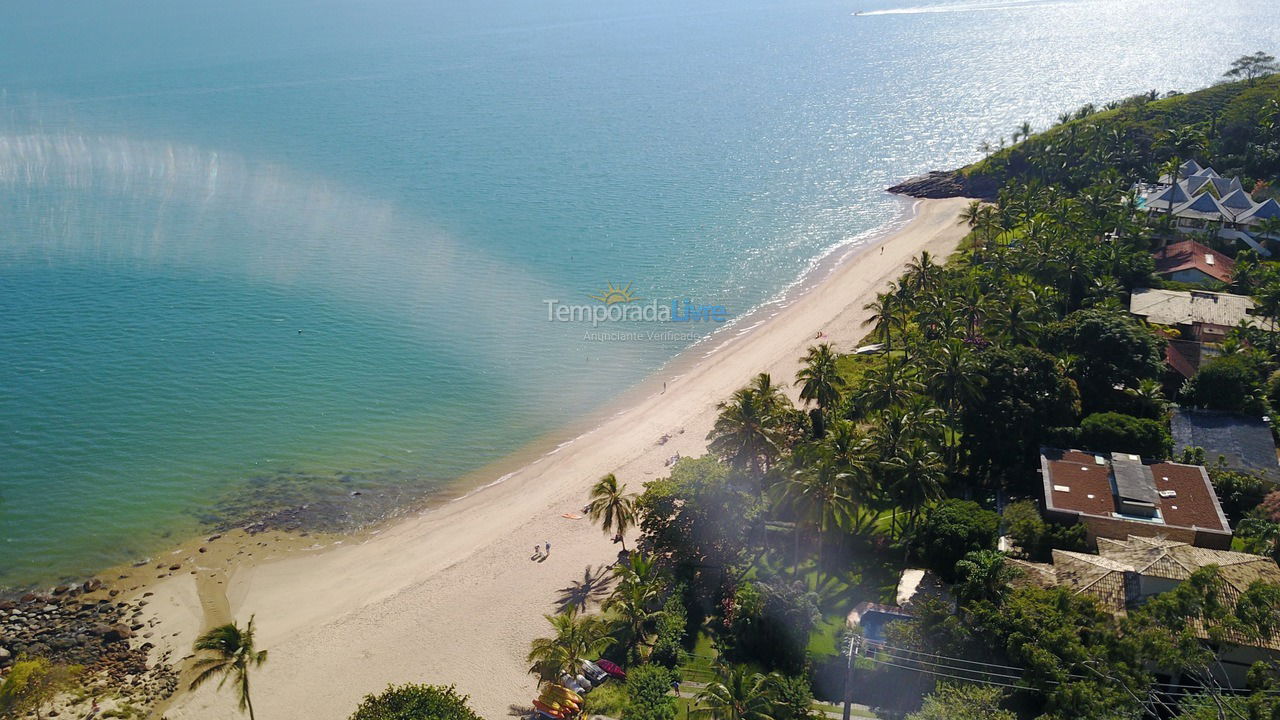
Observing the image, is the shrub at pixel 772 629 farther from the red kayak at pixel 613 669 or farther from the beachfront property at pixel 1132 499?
the beachfront property at pixel 1132 499

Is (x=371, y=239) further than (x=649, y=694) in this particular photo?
Yes

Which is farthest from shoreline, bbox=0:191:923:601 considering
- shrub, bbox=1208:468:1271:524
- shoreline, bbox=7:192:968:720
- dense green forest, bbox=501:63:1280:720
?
shrub, bbox=1208:468:1271:524

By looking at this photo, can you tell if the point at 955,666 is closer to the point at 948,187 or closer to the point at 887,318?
the point at 887,318

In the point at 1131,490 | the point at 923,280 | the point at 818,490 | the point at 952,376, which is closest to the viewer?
the point at 818,490

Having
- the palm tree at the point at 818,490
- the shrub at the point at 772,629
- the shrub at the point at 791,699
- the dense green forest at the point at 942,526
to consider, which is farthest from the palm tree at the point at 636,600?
the palm tree at the point at 818,490

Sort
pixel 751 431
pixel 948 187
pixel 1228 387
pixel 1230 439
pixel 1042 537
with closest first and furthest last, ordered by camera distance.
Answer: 1. pixel 1042 537
2. pixel 751 431
3. pixel 1230 439
4. pixel 1228 387
5. pixel 948 187
